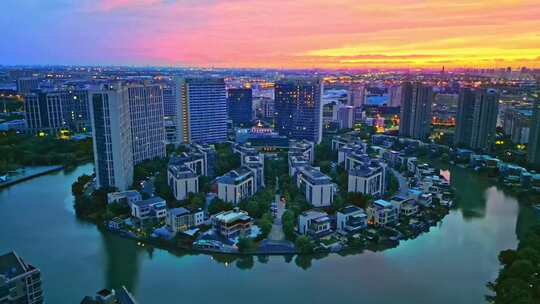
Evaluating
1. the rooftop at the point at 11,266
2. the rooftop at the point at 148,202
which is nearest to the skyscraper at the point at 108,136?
the rooftop at the point at 148,202

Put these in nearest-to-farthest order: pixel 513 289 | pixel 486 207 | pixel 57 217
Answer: pixel 513 289
pixel 57 217
pixel 486 207

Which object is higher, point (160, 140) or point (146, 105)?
point (146, 105)

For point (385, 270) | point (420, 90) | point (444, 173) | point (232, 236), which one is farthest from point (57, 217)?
point (420, 90)

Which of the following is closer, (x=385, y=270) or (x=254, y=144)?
(x=385, y=270)

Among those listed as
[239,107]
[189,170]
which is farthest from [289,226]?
[239,107]

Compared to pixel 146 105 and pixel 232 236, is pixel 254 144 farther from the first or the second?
pixel 232 236

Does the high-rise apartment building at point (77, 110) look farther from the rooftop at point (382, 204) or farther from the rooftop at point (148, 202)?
the rooftop at point (382, 204)

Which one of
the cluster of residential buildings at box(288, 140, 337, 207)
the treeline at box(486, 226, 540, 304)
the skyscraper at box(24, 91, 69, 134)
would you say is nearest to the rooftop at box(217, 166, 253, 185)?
the cluster of residential buildings at box(288, 140, 337, 207)
